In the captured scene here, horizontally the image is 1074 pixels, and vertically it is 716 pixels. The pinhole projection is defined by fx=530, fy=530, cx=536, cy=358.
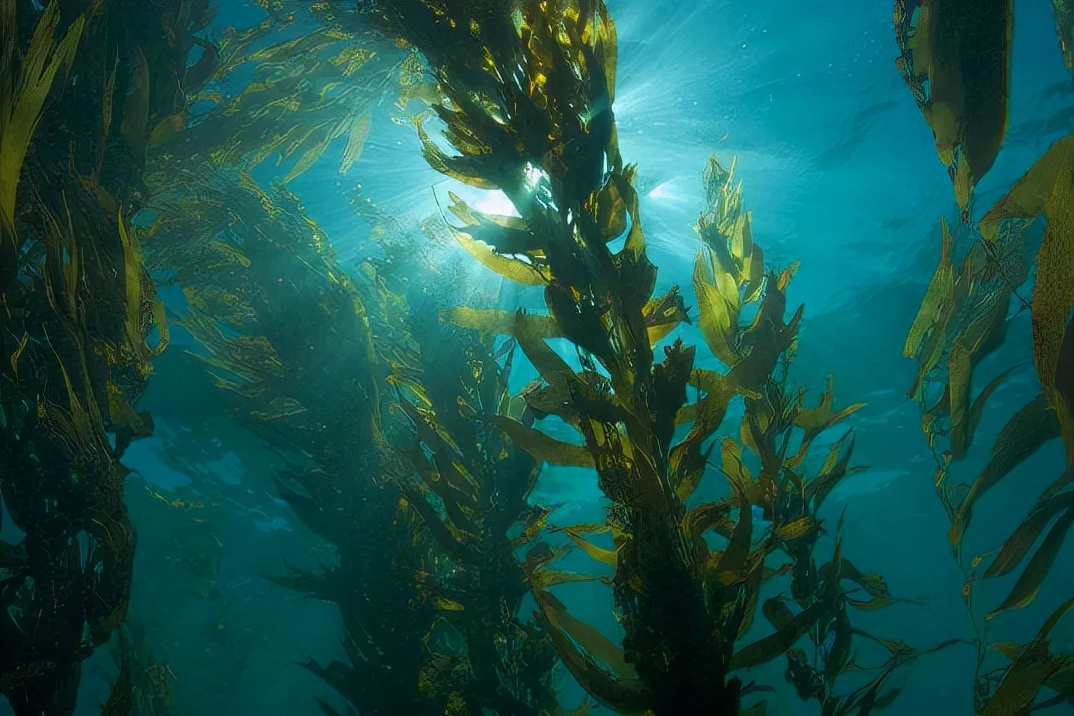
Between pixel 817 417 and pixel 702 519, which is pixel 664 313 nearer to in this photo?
pixel 702 519

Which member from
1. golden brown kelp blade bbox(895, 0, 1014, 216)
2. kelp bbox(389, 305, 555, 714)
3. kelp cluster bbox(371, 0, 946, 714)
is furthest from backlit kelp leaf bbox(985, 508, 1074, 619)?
kelp bbox(389, 305, 555, 714)

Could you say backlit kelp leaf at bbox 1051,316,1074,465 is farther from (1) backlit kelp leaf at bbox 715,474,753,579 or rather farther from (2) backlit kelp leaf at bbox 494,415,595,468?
(2) backlit kelp leaf at bbox 494,415,595,468

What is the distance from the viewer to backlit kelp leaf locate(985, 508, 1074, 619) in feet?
5.82

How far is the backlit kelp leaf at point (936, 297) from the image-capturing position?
2.79 m

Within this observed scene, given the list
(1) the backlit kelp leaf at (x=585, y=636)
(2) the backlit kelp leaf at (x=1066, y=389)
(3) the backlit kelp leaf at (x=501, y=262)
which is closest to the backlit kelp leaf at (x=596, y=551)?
(1) the backlit kelp leaf at (x=585, y=636)

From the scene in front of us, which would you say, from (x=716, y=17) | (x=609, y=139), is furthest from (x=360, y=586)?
(x=716, y=17)

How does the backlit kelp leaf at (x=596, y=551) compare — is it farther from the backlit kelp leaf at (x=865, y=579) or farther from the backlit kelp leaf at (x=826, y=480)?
the backlit kelp leaf at (x=865, y=579)

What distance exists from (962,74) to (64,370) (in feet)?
12.8

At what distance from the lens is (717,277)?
3.14 m

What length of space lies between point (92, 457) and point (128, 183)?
156 centimetres

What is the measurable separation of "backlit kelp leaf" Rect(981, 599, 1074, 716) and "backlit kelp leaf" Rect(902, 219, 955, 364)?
138 cm

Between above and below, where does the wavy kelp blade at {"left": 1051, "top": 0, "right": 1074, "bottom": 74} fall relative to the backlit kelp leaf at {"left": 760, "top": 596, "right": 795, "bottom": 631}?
above

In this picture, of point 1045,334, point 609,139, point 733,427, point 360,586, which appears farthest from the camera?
point 733,427

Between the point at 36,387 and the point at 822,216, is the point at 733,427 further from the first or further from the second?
the point at 36,387
